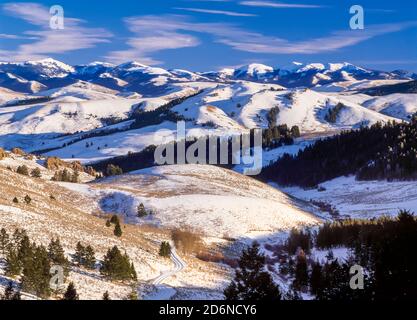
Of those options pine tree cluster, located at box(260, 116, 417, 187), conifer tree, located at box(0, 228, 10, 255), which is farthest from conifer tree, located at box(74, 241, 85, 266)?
pine tree cluster, located at box(260, 116, 417, 187)

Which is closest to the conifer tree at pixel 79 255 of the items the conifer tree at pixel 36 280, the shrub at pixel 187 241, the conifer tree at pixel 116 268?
the conifer tree at pixel 116 268

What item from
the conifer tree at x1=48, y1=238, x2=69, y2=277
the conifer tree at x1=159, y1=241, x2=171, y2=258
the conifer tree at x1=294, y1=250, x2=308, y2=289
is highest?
the conifer tree at x1=48, y1=238, x2=69, y2=277

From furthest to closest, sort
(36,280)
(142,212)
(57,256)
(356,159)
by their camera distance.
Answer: (356,159) < (142,212) < (57,256) < (36,280)

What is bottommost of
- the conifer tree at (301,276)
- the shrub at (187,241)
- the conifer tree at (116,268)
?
the shrub at (187,241)

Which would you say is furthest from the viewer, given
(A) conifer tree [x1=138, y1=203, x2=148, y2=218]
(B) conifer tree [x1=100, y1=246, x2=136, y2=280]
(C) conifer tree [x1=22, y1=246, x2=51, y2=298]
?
(A) conifer tree [x1=138, y1=203, x2=148, y2=218]

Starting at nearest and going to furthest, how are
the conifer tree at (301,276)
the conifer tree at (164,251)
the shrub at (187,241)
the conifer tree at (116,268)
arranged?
the conifer tree at (116,268)
the conifer tree at (301,276)
the conifer tree at (164,251)
the shrub at (187,241)

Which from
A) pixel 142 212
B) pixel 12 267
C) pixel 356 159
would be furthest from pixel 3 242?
pixel 356 159

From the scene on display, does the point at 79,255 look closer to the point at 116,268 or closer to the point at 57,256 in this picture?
the point at 57,256

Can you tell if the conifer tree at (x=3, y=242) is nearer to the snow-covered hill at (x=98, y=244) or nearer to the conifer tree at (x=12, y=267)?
the snow-covered hill at (x=98, y=244)

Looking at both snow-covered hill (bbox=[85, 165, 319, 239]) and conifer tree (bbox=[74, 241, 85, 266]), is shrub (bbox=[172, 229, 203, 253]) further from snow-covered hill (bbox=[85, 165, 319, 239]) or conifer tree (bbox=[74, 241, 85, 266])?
conifer tree (bbox=[74, 241, 85, 266])

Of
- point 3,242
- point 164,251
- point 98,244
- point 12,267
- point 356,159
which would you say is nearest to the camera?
point 12,267
